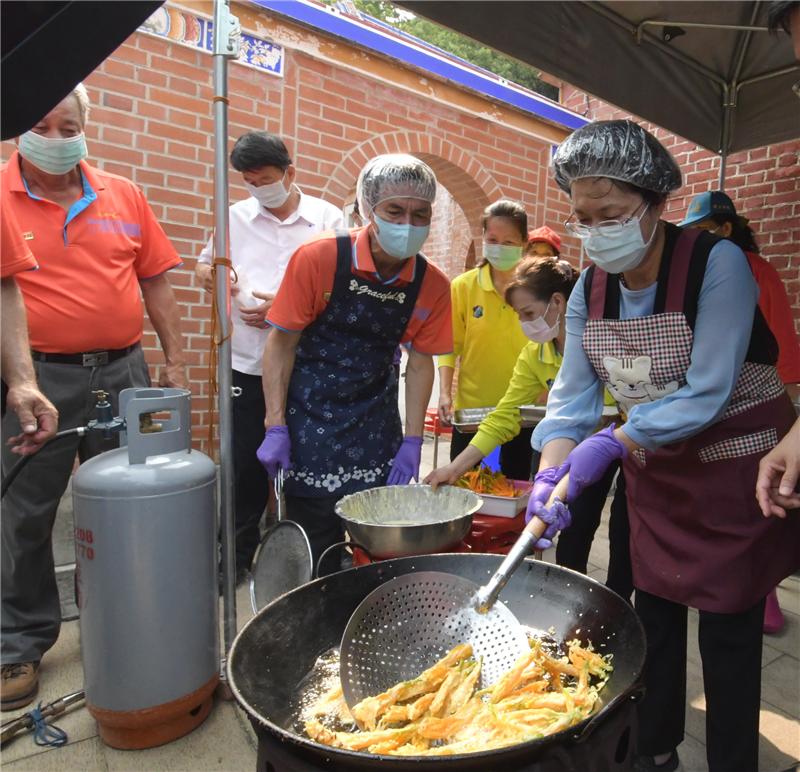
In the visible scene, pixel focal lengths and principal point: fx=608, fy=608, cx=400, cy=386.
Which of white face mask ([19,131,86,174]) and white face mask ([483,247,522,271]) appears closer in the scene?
white face mask ([19,131,86,174])

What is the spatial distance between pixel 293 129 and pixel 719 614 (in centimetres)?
377

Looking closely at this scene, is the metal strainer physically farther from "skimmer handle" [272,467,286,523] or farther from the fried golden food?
the fried golden food

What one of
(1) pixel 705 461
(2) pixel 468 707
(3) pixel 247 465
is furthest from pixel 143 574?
(1) pixel 705 461

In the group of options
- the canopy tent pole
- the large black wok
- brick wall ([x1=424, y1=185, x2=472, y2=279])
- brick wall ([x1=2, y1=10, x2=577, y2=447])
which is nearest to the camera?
the large black wok

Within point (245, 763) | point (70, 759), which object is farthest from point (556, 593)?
point (70, 759)

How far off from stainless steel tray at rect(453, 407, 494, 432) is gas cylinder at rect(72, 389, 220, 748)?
1444 mm

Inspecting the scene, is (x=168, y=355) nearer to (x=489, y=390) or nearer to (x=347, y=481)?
(x=347, y=481)

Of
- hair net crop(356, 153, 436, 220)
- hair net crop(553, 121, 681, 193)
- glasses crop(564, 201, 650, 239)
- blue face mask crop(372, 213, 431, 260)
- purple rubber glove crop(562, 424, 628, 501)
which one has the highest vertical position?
hair net crop(356, 153, 436, 220)

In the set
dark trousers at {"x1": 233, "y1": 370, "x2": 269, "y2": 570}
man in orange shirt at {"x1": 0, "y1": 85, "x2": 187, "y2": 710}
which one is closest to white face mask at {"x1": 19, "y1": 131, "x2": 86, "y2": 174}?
man in orange shirt at {"x1": 0, "y1": 85, "x2": 187, "y2": 710}

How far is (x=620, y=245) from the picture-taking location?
154 cm

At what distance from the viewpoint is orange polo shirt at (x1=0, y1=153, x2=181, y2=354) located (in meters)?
2.11

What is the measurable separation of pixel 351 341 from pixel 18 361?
1.03 metres

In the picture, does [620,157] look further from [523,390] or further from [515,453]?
[515,453]

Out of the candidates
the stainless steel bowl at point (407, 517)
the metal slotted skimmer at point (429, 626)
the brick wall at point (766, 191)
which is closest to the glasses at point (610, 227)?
the metal slotted skimmer at point (429, 626)
